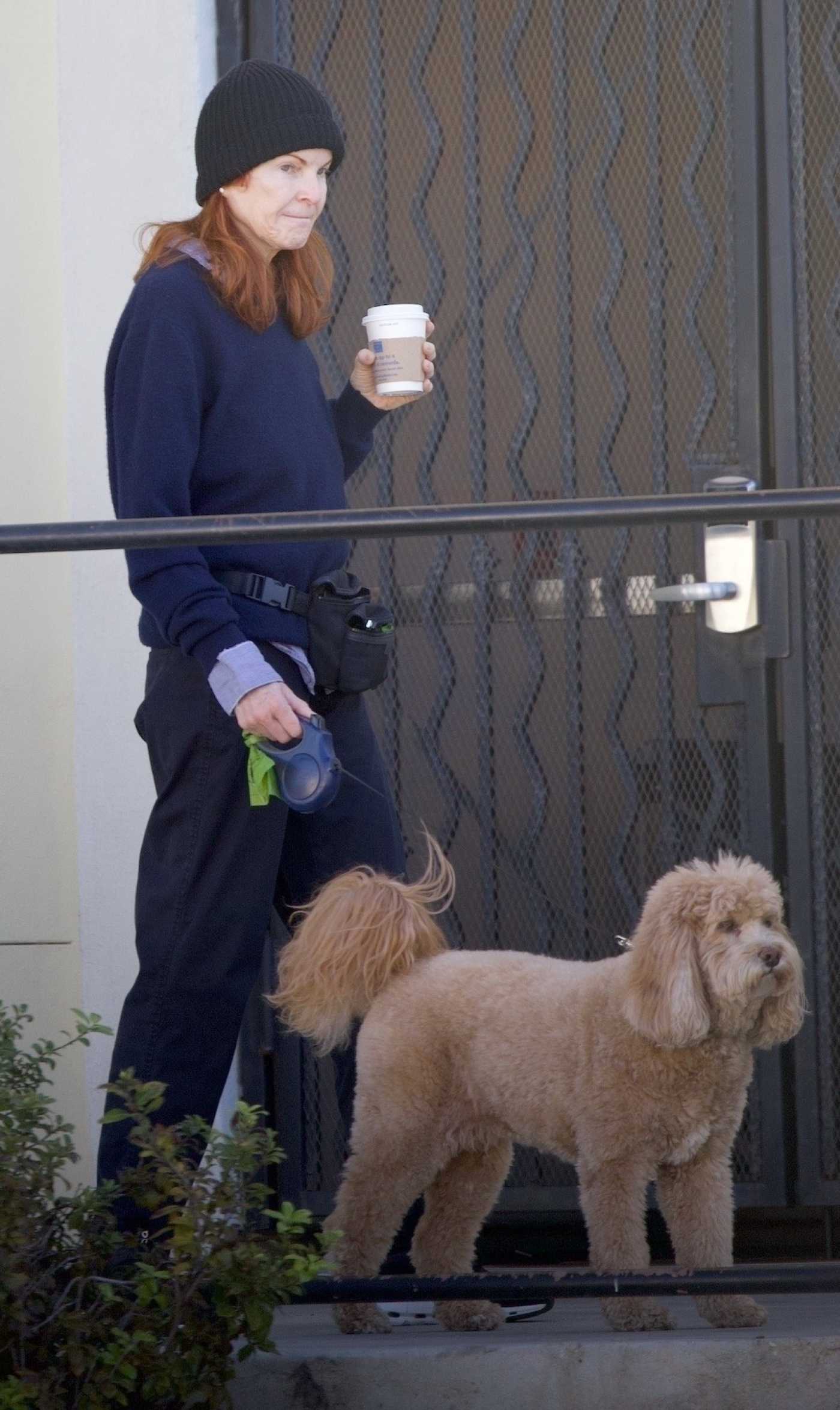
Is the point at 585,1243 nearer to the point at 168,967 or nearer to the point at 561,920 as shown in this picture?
the point at 561,920

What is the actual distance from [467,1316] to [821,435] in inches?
78.3

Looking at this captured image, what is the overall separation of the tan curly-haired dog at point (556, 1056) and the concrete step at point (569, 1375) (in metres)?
0.10

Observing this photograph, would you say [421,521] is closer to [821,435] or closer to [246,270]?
[246,270]

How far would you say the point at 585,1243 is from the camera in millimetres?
3750

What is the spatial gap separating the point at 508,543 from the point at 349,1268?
65.7 inches

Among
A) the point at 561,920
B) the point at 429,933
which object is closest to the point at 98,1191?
the point at 429,933

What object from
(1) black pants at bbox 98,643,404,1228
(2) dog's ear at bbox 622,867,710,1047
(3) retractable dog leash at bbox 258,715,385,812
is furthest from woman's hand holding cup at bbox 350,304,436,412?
(2) dog's ear at bbox 622,867,710,1047

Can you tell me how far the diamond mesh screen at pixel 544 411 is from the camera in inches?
145

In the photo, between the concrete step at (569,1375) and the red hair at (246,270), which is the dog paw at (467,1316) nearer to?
the concrete step at (569,1375)

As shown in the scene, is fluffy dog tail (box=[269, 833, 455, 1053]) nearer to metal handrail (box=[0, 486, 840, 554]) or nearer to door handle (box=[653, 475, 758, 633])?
metal handrail (box=[0, 486, 840, 554])

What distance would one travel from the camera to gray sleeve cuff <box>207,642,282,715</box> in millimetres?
2498

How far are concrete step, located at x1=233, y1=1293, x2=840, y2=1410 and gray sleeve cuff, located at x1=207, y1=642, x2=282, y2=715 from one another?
3.50ft

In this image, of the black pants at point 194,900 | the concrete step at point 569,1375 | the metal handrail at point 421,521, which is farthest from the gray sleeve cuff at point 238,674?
Answer: the concrete step at point 569,1375

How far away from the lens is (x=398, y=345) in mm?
2691
